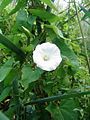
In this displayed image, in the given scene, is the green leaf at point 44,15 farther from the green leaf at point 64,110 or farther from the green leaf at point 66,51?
the green leaf at point 64,110

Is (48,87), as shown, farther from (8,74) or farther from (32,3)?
(32,3)

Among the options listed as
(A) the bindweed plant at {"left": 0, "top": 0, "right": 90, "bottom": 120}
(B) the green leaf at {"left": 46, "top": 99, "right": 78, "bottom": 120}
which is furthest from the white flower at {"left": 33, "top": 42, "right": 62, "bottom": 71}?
(B) the green leaf at {"left": 46, "top": 99, "right": 78, "bottom": 120}

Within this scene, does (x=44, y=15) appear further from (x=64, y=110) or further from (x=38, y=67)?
(x=64, y=110)

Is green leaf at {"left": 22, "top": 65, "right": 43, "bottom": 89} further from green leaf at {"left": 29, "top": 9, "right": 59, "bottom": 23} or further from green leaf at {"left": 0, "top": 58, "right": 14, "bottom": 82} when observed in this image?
green leaf at {"left": 29, "top": 9, "right": 59, "bottom": 23}

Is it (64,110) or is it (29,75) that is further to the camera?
(64,110)

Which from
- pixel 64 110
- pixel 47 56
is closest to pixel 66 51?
pixel 47 56

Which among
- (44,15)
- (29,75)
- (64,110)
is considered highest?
(44,15)
